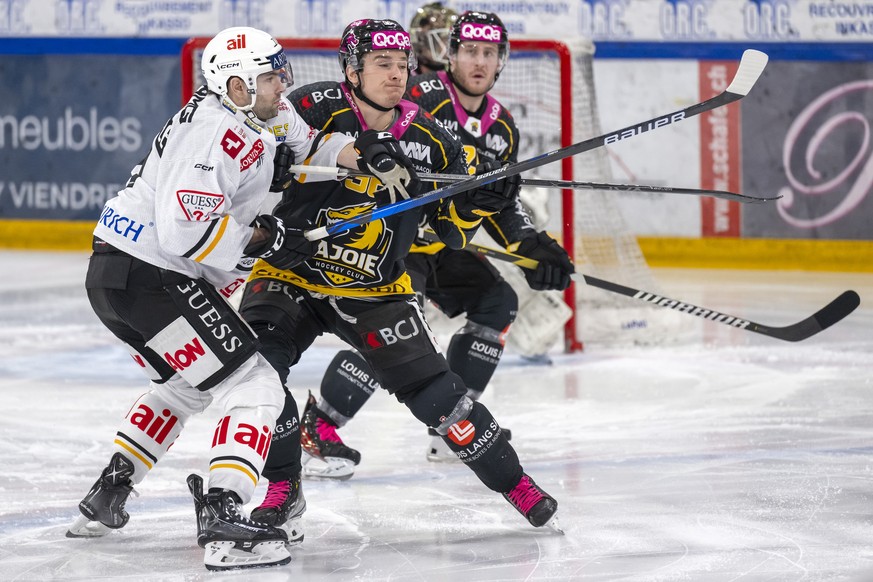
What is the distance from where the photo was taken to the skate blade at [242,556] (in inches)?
122

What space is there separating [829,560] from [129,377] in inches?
126

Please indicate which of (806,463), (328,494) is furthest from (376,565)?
(806,463)

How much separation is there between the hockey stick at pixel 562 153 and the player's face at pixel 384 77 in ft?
0.87

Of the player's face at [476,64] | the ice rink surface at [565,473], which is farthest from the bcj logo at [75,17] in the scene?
the player's face at [476,64]

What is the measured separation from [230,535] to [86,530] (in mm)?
568

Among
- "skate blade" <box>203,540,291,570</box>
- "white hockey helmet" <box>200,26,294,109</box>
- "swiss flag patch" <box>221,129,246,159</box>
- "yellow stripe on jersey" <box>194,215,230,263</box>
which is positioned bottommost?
"skate blade" <box>203,540,291,570</box>

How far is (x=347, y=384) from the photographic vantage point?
4141mm

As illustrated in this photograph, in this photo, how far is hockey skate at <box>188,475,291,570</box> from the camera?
304 centimetres

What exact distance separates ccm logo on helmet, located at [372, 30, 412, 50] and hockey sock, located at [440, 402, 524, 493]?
0.90m

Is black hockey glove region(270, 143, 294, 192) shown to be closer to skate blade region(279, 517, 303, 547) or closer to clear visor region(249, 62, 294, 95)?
clear visor region(249, 62, 294, 95)

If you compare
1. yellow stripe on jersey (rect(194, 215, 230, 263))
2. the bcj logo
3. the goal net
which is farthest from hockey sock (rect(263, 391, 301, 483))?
the bcj logo

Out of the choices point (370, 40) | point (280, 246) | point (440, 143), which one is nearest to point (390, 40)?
point (370, 40)

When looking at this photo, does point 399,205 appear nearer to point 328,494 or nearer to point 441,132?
point 441,132

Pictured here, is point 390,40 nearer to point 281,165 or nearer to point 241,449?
point 281,165
